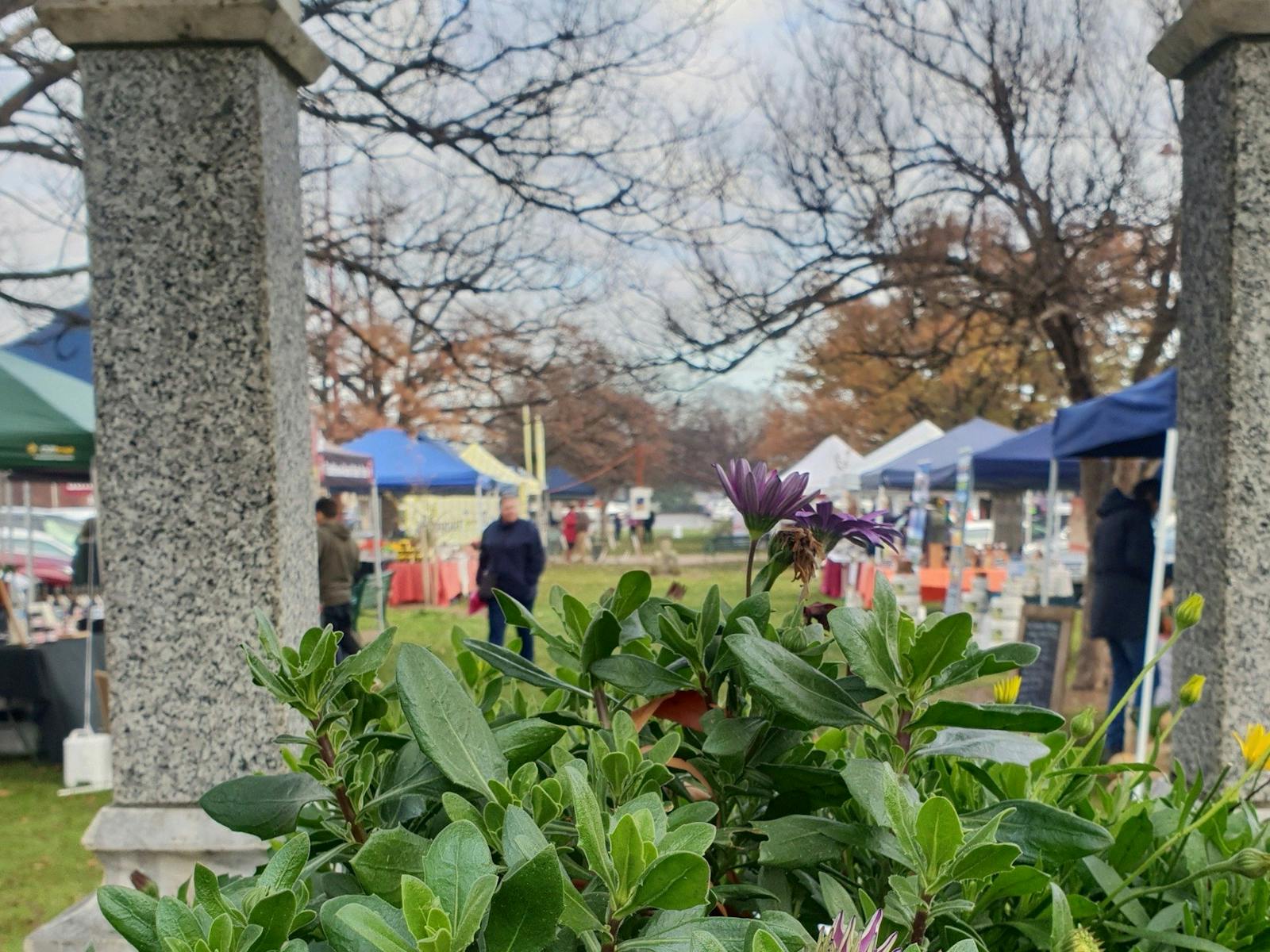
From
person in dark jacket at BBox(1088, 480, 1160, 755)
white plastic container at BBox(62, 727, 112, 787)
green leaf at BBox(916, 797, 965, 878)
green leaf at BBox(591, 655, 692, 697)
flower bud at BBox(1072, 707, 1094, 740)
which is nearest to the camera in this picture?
green leaf at BBox(916, 797, 965, 878)

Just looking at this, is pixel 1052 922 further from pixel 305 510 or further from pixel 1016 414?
pixel 1016 414

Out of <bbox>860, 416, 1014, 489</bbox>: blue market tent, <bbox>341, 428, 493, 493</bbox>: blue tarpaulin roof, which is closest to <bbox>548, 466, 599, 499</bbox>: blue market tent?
<bbox>341, 428, 493, 493</bbox>: blue tarpaulin roof

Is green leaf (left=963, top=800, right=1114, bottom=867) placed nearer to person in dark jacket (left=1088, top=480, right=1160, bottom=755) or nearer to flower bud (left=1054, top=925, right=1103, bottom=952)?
flower bud (left=1054, top=925, right=1103, bottom=952)

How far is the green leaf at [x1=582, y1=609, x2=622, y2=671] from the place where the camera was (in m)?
0.90

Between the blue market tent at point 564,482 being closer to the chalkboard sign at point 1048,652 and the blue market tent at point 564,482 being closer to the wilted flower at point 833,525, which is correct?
the chalkboard sign at point 1048,652

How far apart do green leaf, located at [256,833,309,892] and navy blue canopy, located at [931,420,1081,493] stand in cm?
914

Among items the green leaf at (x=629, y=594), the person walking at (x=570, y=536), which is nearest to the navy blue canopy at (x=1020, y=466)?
the green leaf at (x=629, y=594)

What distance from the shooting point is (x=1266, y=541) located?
2588 millimetres

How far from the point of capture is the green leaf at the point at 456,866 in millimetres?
568

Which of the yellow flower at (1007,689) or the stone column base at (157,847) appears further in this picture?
the stone column base at (157,847)

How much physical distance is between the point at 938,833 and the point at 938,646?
0.14 meters

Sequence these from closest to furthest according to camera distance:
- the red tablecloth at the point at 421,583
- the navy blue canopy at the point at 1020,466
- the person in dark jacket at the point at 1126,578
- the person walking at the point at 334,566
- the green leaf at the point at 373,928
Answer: the green leaf at the point at 373,928, the person in dark jacket at the point at 1126,578, the person walking at the point at 334,566, the navy blue canopy at the point at 1020,466, the red tablecloth at the point at 421,583

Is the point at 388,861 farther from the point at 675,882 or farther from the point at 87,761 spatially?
the point at 87,761

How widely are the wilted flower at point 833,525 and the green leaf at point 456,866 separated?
47cm
